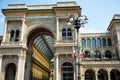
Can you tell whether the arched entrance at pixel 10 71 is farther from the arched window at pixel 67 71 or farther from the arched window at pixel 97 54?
the arched window at pixel 97 54

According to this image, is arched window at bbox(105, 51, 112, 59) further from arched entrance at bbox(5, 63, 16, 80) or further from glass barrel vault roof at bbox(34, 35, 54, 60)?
arched entrance at bbox(5, 63, 16, 80)

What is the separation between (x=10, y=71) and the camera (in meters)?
36.9

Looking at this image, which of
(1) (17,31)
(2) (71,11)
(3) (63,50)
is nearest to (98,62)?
(3) (63,50)

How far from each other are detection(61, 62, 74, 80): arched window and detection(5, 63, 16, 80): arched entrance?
10748 mm

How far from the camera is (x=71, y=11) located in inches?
1463

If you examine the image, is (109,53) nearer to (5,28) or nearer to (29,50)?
(29,50)

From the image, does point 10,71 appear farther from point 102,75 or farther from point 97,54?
point 97,54

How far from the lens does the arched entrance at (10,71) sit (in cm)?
3631

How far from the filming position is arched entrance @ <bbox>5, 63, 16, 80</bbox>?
36.3 metres

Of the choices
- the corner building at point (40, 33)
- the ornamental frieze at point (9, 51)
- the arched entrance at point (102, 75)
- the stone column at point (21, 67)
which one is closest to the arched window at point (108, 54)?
the corner building at point (40, 33)

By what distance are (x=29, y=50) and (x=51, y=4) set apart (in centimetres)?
1184

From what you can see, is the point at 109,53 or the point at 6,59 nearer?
the point at 6,59

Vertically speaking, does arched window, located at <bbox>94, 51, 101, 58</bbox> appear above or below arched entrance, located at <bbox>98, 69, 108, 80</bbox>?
above

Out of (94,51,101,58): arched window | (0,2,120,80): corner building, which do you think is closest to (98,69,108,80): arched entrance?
(0,2,120,80): corner building
